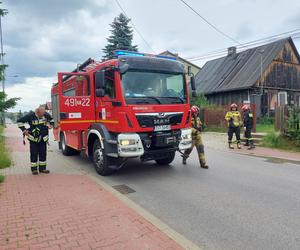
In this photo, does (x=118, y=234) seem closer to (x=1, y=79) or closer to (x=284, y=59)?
(x=1, y=79)

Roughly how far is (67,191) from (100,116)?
2317 mm

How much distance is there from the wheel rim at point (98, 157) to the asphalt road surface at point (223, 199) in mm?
421

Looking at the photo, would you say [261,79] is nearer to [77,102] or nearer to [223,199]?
[77,102]

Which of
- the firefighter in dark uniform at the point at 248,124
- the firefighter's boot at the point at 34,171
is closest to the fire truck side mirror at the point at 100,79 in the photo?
the firefighter's boot at the point at 34,171

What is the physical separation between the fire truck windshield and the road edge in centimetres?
212

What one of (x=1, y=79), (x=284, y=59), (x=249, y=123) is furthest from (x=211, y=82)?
(x=1, y=79)

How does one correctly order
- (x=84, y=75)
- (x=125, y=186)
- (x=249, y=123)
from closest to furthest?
(x=125, y=186), (x=84, y=75), (x=249, y=123)

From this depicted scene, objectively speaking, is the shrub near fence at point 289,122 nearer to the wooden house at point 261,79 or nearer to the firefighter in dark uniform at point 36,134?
the firefighter in dark uniform at point 36,134

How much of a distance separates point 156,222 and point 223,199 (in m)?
1.73

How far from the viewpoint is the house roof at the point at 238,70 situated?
25.9 meters

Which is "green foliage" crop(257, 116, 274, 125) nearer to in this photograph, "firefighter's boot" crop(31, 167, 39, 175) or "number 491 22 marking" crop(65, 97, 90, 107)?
"number 491 22 marking" crop(65, 97, 90, 107)

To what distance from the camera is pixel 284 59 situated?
2753 centimetres

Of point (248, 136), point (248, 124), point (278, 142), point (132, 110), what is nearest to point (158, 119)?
point (132, 110)

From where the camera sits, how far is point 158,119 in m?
6.78
